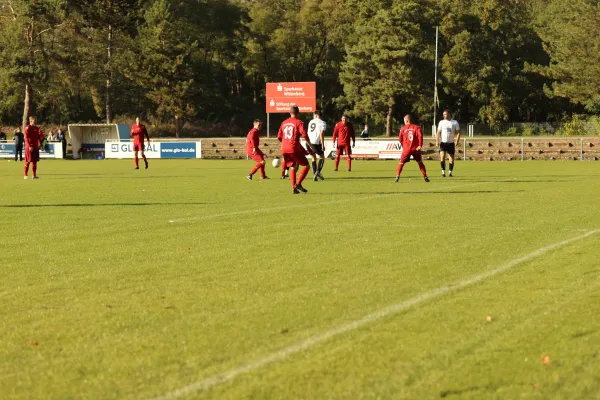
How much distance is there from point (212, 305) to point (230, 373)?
83.1 inches

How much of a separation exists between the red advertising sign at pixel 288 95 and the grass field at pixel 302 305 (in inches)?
1450

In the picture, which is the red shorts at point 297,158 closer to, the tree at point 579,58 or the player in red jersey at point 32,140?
the player in red jersey at point 32,140

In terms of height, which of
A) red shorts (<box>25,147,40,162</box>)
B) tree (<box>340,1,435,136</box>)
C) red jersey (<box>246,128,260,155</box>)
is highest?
tree (<box>340,1,435,136</box>)

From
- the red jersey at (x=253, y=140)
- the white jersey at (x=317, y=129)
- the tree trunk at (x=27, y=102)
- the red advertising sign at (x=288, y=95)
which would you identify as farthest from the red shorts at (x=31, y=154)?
the tree trunk at (x=27, y=102)

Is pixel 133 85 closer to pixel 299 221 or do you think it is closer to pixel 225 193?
pixel 225 193

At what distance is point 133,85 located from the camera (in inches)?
3376

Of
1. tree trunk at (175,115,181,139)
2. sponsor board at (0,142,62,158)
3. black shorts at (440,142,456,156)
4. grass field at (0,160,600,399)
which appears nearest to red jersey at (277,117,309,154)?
grass field at (0,160,600,399)

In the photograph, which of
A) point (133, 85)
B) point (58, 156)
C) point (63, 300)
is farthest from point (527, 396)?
point (133, 85)

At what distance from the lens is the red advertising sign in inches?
2057

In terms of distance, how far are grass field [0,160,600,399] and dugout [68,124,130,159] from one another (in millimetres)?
39101

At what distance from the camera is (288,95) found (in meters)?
52.8

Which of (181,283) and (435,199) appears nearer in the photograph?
(181,283)

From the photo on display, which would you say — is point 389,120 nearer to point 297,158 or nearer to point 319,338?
point 297,158

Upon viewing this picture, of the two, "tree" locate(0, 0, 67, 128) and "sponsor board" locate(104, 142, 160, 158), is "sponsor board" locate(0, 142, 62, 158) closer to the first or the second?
"sponsor board" locate(104, 142, 160, 158)
